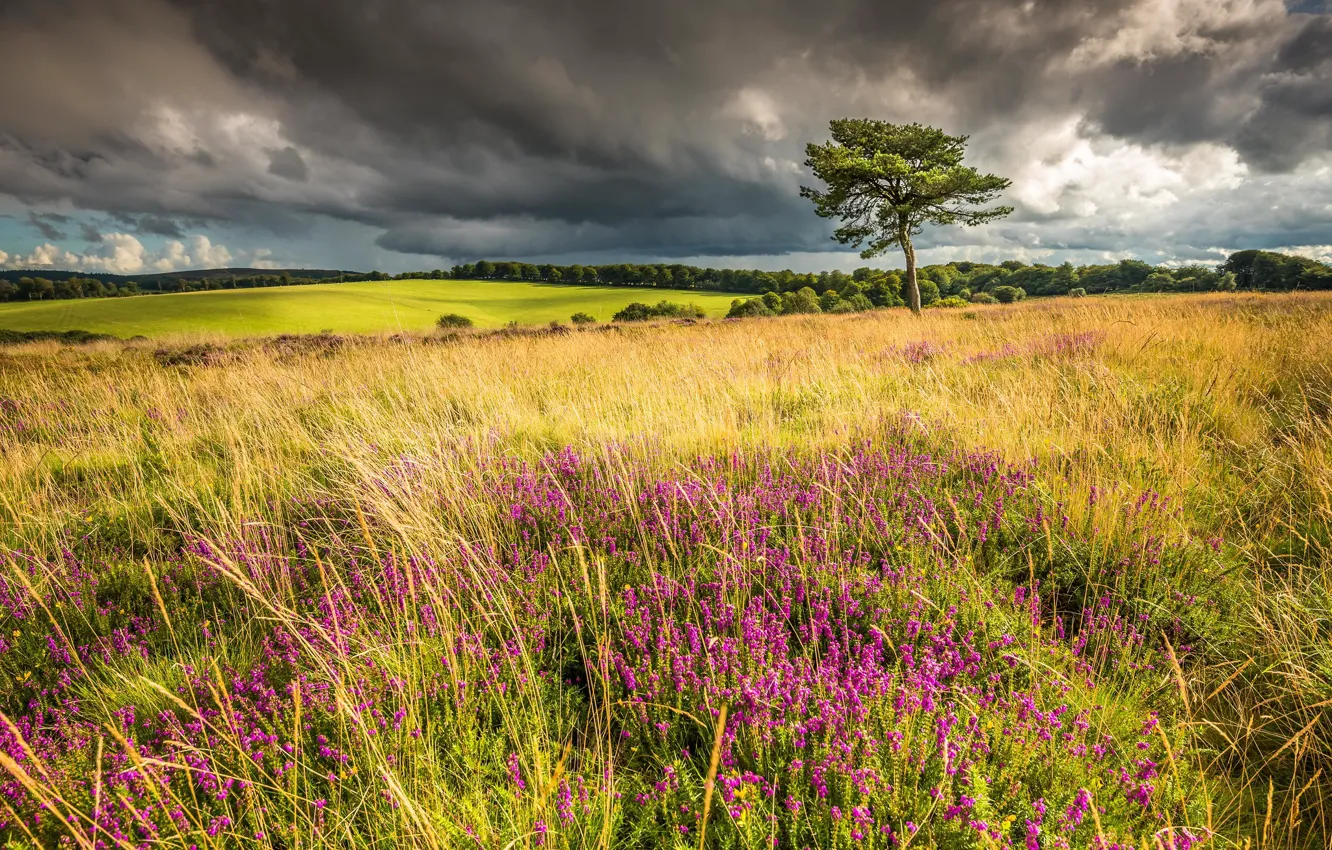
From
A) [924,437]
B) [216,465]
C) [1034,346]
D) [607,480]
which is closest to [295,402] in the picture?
[216,465]

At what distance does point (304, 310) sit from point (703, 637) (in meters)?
51.4

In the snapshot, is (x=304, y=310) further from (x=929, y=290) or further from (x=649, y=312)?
(x=929, y=290)

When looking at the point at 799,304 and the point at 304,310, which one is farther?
the point at 799,304

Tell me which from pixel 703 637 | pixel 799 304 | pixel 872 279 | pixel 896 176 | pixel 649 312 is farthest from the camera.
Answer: pixel 872 279

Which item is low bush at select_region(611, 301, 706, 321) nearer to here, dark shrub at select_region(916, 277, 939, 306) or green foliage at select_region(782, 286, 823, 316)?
green foliage at select_region(782, 286, 823, 316)

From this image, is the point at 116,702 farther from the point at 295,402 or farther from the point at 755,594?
the point at 295,402

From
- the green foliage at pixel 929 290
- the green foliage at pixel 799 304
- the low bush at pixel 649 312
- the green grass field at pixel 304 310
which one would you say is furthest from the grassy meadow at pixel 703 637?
the green foliage at pixel 929 290

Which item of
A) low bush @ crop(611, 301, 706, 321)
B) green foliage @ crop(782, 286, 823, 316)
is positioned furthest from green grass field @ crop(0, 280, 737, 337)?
green foliage @ crop(782, 286, 823, 316)

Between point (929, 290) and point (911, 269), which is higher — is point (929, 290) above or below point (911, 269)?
above

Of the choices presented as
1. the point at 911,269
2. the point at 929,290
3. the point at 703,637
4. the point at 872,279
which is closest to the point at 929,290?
the point at 929,290

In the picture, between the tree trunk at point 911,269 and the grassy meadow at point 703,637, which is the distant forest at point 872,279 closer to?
the tree trunk at point 911,269

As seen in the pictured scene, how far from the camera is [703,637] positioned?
7.44 feet

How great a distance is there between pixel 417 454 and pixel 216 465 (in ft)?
7.67

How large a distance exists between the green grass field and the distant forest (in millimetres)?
10542
